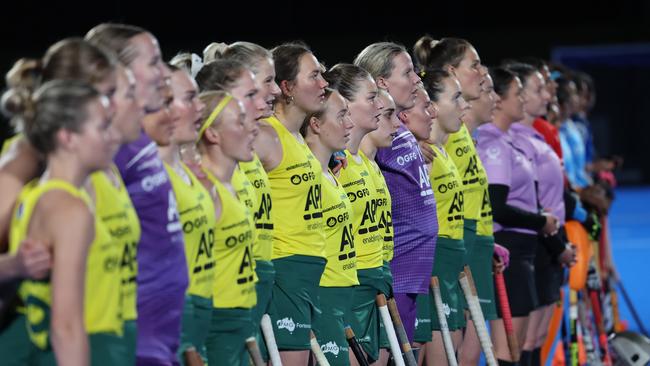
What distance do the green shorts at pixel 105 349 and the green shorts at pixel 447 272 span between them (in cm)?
276

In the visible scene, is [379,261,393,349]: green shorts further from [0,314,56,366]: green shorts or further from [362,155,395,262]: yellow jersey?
[0,314,56,366]: green shorts

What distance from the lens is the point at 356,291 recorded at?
5242 mm

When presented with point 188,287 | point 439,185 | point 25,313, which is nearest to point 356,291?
point 439,185

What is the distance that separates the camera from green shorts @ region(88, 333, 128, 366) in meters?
3.23

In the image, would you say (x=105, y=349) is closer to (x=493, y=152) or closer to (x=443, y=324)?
(x=443, y=324)

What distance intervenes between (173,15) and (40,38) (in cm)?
155

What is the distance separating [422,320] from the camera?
5.78 meters

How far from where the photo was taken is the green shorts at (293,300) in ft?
15.6

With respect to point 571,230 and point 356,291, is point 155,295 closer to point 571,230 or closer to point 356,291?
point 356,291

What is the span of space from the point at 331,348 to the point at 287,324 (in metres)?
0.25

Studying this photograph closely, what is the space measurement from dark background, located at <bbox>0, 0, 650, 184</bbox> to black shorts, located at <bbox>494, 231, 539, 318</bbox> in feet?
27.3

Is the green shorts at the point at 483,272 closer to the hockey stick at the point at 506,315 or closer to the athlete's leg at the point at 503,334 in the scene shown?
the hockey stick at the point at 506,315

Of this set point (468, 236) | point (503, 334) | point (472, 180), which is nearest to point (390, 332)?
point (468, 236)

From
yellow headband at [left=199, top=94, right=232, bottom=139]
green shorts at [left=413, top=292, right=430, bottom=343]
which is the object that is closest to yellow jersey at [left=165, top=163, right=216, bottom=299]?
yellow headband at [left=199, top=94, right=232, bottom=139]
